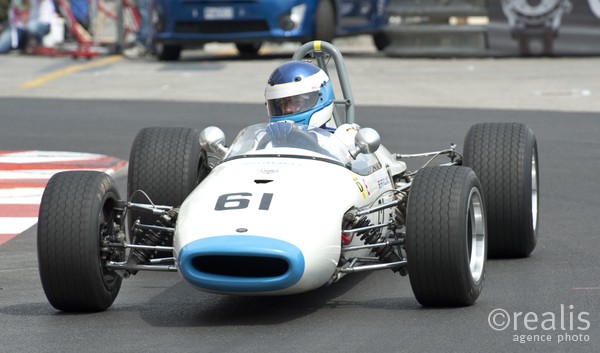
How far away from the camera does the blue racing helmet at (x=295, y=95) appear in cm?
820

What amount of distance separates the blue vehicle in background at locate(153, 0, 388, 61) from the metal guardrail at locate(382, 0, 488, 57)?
1212mm

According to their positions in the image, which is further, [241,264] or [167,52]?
[167,52]

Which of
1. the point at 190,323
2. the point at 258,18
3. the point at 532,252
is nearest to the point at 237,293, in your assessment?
the point at 190,323

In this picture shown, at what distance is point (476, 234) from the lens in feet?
25.1

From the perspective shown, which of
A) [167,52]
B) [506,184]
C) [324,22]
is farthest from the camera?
[167,52]

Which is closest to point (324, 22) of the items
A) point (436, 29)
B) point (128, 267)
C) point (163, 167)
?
point (436, 29)

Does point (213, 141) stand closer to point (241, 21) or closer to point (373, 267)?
point (373, 267)

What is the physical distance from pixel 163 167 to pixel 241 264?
2.00m

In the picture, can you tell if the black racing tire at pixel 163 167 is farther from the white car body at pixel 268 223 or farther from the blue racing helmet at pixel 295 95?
the white car body at pixel 268 223

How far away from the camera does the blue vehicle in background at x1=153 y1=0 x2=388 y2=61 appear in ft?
69.2

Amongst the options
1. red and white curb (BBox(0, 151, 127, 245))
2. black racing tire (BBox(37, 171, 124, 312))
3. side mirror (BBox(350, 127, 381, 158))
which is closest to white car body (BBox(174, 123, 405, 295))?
side mirror (BBox(350, 127, 381, 158))

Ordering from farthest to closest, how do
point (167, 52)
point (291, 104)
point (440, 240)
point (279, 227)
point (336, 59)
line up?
point (167, 52), point (336, 59), point (291, 104), point (440, 240), point (279, 227)

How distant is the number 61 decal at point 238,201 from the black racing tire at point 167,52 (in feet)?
53.0

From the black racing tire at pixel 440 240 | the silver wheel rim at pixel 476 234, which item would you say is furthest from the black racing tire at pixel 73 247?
the silver wheel rim at pixel 476 234
